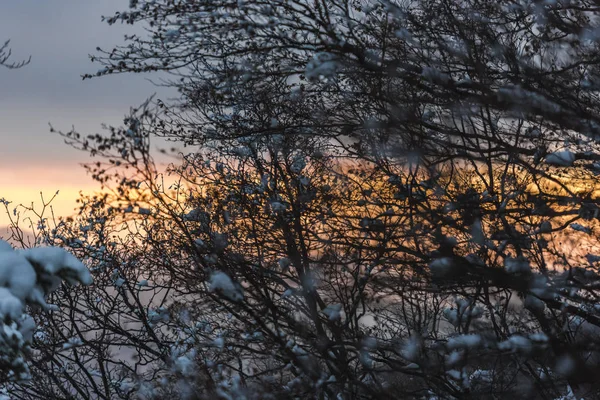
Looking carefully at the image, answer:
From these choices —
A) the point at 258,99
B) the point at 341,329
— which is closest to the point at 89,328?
the point at 258,99

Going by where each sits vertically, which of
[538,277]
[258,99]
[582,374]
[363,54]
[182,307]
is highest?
[258,99]

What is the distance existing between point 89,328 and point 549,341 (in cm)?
988

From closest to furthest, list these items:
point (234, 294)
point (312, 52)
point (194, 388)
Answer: point (234, 294)
point (194, 388)
point (312, 52)

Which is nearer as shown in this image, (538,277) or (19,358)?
(538,277)

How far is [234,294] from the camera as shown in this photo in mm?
4031

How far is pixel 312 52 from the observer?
25.2 feet

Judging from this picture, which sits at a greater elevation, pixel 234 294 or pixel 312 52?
pixel 312 52

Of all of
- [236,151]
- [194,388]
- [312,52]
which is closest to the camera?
[194,388]

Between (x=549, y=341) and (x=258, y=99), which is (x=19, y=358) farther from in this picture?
(x=258, y=99)

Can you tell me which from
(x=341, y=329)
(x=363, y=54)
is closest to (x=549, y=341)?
(x=341, y=329)

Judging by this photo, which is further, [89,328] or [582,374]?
[89,328]

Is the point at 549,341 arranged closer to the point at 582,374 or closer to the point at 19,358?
the point at 582,374

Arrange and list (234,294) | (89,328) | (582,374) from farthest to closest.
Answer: (89,328) < (234,294) < (582,374)

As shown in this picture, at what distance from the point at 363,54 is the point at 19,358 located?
408 cm
